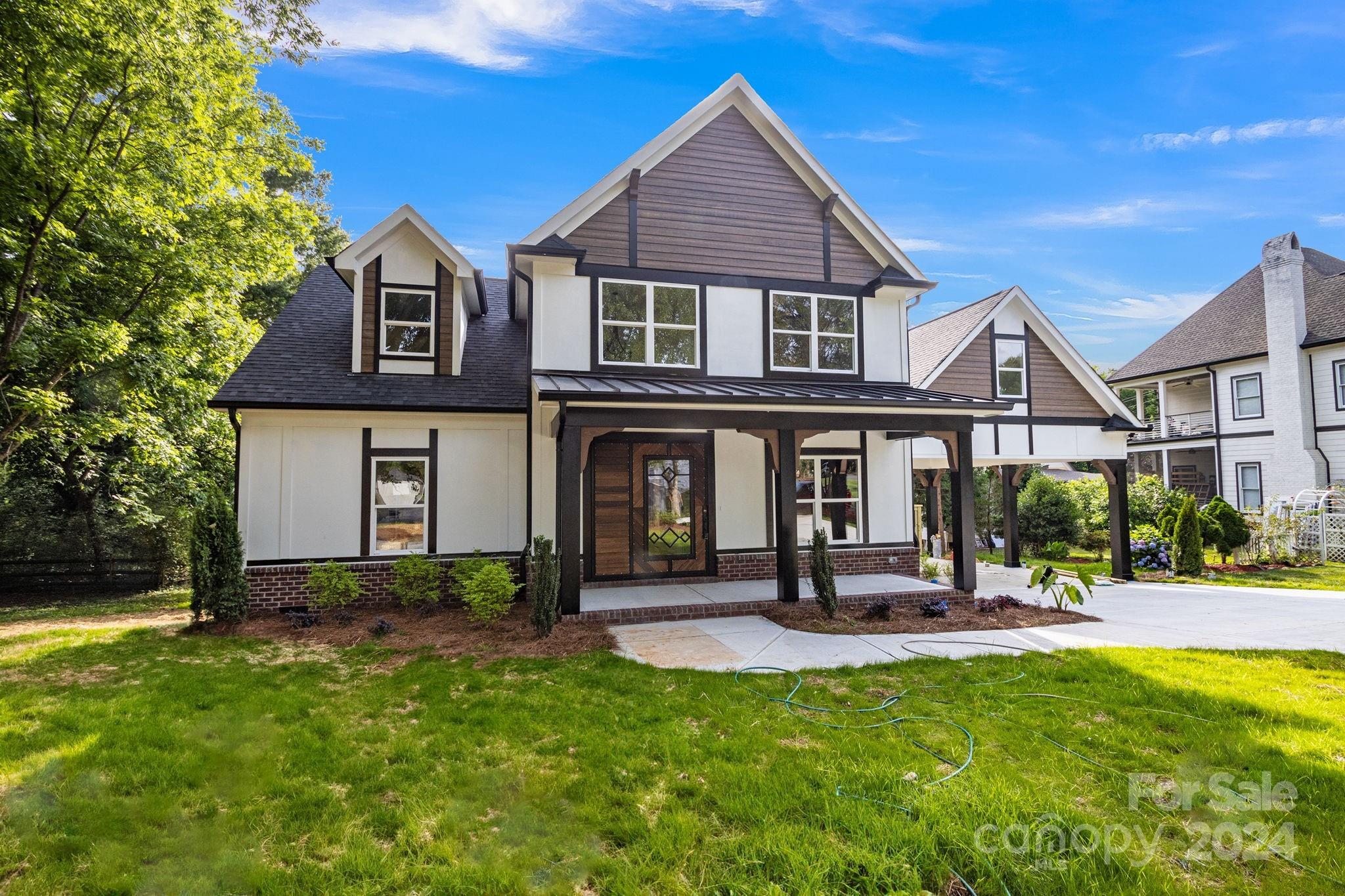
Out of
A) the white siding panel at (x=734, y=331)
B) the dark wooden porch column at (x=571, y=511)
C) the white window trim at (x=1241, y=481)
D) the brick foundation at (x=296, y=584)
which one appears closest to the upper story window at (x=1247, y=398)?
the white window trim at (x=1241, y=481)

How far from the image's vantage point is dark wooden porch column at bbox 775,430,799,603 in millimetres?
9273

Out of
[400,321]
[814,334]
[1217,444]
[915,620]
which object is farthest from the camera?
[1217,444]

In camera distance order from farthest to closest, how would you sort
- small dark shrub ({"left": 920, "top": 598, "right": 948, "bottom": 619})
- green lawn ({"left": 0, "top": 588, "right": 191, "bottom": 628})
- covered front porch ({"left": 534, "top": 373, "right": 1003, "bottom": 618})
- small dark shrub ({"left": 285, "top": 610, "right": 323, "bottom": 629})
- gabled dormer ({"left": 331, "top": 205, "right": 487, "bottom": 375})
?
1. green lawn ({"left": 0, "top": 588, "right": 191, "bottom": 628})
2. gabled dormer ({"left": 331, "top": 205, "right": 487, "bottom": 375})
3. small dark shrub ({"left": 285, "top": 610, "right": 323, "bottom": 629})
4. small dark shrub ({"left": 920, "top": 598, "right": 948, "bottom": 619})
5. covered front porch ({"left": 534, "top": 373, "right": 1003, "bottom": 618})

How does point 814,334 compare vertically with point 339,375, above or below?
above

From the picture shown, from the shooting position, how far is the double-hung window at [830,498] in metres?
11.9

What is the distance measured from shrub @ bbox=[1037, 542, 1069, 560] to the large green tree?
77.6 feet

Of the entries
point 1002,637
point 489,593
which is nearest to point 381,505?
point 489,593

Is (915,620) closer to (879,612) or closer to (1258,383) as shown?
(879,612)

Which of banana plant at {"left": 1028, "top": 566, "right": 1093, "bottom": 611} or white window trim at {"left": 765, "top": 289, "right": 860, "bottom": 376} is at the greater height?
white window trim at {"left": 765, "top": 289, "right": 860, "bottom": 376}

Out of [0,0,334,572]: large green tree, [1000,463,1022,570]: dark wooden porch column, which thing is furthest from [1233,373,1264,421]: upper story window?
[0,0,334,572]: large green tree

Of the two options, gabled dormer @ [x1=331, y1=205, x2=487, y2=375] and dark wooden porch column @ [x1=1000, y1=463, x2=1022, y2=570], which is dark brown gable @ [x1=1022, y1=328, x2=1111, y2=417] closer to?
dark wooden porch column @ [x1=1000, y1=463, x2=1022, y2=570]

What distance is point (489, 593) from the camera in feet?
29.1

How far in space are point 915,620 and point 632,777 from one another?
618 cm

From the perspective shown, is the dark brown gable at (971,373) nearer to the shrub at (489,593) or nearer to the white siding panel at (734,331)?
the white siding panel at (734,331)
